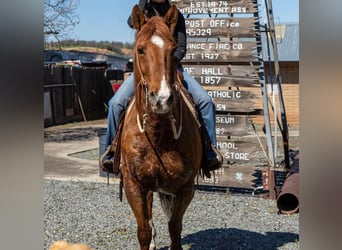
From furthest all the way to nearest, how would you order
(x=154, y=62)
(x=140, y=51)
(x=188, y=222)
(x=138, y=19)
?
1. (x=188, y=222)
2. (x=138, y=19)
3. (x=140, y=51)
4. (x=154, y=62)

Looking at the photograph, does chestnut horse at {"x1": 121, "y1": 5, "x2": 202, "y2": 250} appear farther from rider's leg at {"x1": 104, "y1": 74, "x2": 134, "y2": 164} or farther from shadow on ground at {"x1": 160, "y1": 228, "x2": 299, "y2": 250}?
shadow on ground at {"x1": 160, "y1": 228, "x2": 299, "y2": 250}

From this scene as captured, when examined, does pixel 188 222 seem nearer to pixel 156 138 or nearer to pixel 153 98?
pixel 156 138

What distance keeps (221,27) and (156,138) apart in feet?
17.3

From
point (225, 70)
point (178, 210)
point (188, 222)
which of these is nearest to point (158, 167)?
point (178, 210)

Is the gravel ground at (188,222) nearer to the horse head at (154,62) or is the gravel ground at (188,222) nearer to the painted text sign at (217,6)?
the horse head at (154,62)

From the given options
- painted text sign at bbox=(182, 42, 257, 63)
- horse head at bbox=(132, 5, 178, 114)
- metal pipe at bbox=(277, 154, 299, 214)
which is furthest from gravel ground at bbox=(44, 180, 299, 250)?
horse head at bbox=(132, 5, 178, 114)

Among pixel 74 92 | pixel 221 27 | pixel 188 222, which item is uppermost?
pixel 221 27

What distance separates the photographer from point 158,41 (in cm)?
317

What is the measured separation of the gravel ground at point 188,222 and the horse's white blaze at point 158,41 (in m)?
3.05
